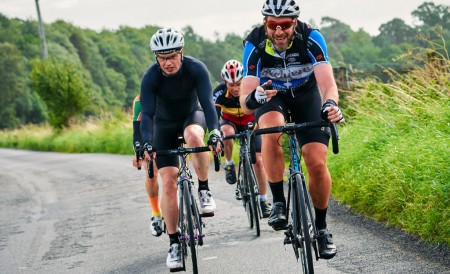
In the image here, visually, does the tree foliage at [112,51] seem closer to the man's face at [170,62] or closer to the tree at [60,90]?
the tree at [60,90]

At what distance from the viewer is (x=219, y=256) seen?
708 cm

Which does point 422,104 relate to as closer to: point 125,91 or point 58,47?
point 58,47

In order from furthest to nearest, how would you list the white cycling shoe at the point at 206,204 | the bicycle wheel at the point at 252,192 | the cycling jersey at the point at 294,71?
the bicycle wheel at the point at 252,192 → the white cycling shoe at the point at 206,204 → the cycling jersey at the point at 294,71

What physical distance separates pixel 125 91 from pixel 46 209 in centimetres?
9459

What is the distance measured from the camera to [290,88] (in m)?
5.72

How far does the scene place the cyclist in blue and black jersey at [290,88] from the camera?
5.32m

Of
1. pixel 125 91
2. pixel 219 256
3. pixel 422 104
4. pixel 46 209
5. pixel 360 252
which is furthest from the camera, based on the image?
pixel 125 91

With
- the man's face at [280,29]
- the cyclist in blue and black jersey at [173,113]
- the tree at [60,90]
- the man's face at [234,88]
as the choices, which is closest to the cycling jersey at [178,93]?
the cyclist in blue and black jersey at [173,113]

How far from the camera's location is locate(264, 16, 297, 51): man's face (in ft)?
17.4

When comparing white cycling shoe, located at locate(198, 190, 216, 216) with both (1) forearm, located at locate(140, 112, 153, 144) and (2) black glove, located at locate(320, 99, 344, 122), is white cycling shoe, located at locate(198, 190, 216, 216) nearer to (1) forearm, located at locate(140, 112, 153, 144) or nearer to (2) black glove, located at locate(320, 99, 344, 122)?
(1) forearm, located at locate(140, 112, 153, 144)

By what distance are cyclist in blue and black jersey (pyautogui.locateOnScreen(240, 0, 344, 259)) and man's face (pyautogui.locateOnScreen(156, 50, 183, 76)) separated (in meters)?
1.05

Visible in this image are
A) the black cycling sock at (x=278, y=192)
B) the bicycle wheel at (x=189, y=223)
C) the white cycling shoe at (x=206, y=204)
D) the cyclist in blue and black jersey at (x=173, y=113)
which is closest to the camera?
the black cycling sock at (x=278, y=192)

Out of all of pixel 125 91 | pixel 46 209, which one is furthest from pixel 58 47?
pixel 46 209

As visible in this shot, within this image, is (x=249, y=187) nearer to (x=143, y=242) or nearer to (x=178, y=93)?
(x=143, y=242)
